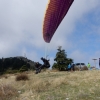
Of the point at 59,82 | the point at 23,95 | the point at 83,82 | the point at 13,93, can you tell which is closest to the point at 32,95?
the point at 23,95

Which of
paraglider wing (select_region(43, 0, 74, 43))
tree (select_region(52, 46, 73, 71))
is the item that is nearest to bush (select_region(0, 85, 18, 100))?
paraglider wing (select_region(43, 0, 74, 43))

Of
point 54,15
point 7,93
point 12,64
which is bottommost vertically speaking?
point 7,93

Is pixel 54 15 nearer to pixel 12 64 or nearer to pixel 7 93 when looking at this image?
pixel 7 93

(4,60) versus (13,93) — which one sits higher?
(4,60)

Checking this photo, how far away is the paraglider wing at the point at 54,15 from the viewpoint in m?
9.22

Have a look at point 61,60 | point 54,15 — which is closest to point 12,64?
point 61,60

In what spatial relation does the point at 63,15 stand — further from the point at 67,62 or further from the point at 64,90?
the point at 67,62

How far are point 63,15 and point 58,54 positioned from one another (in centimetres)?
2445

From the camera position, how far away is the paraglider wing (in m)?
9.22

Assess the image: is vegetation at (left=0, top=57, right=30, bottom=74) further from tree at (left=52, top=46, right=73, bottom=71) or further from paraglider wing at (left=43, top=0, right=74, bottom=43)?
paraglider wing at (left=43, top=0, right=74, bottom=43)

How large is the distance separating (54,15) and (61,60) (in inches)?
971

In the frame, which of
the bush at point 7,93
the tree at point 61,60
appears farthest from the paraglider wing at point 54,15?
the tree at point 61,60

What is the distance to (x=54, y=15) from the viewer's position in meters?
10.1

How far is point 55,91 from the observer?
32.9ft
